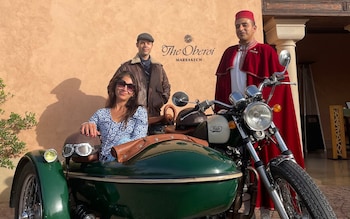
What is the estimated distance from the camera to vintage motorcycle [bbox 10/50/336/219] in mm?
1687

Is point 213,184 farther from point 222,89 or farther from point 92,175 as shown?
point 222,89

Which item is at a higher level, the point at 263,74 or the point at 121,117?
the point at 263,74

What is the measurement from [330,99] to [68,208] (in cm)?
979

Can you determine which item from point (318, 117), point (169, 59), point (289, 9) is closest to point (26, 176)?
point (169, 59)

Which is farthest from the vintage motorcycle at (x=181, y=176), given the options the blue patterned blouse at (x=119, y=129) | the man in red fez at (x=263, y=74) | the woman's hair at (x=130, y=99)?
the man in red fez at (x=263, y=74)

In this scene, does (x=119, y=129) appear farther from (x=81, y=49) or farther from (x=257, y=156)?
(x=81, y=49)

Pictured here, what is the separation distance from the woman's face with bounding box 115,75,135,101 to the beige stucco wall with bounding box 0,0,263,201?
2.69 m

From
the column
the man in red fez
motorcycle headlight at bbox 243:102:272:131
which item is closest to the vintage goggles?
motorcycle headlight at bbox 243:102:272:131

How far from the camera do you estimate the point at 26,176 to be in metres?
2.38

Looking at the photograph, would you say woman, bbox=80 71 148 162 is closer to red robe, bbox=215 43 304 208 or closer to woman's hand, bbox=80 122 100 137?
woman's hand, bbox=80 122 100 137

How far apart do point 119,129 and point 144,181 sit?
31.7 inches

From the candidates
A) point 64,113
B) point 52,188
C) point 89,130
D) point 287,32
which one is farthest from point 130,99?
point 287,32

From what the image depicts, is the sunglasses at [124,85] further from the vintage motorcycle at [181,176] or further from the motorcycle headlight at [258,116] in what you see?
the motorcycle headlight at [258,116]

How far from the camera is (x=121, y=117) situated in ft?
8.21
